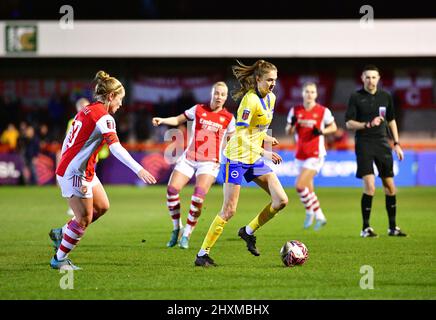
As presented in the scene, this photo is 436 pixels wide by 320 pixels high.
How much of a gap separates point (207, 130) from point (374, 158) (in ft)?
9.20

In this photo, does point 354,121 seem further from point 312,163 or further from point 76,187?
point 76,187

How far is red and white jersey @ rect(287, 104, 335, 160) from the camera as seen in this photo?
1563 centimetres

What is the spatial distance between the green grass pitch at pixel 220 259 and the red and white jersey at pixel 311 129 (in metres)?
1.28

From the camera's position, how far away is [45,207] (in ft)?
63.1

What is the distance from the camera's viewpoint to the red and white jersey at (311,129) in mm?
15633

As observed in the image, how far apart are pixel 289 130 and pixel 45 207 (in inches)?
244

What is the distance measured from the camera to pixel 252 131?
10336mm
